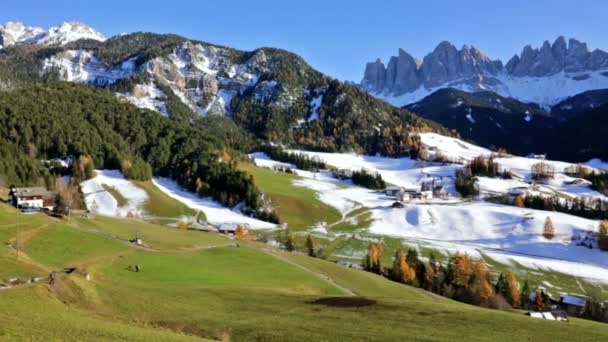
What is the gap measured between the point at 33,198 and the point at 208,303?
102 m

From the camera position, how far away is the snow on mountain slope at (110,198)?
570 feet

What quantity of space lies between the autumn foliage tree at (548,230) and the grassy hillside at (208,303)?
114 m

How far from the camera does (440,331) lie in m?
43.0

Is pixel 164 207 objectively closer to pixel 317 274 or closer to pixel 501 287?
pixel 317 274

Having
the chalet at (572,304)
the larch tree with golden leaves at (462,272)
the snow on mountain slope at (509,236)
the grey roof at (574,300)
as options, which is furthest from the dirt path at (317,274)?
the snow on mountain slope at (509,236)

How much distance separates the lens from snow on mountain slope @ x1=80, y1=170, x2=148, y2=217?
17388cm

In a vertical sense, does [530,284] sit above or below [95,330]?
below

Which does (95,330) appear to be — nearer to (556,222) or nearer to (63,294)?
(63,294)

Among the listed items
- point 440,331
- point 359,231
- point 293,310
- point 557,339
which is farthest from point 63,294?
point 359,231

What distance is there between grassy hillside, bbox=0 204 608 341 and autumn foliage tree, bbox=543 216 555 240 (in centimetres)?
11418

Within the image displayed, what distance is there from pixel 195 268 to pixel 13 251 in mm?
26558

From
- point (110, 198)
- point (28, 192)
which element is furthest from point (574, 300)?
point (110, 198)

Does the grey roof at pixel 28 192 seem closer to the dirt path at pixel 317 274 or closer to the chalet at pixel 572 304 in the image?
the dirt path at pixel 317 274

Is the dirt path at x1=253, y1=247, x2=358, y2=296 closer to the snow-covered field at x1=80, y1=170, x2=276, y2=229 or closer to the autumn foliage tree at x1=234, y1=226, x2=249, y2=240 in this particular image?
the autumn foliage tree at x1=234, y1=226, x2=249, y2=240
